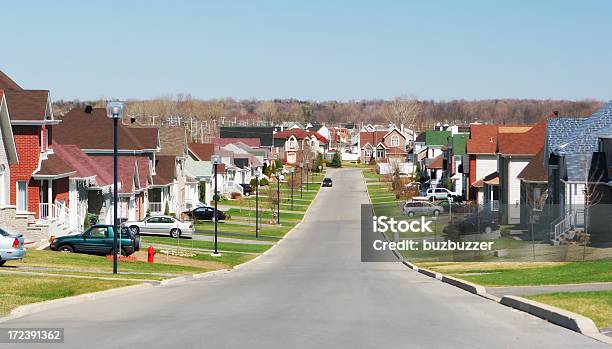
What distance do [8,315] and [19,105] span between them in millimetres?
31869

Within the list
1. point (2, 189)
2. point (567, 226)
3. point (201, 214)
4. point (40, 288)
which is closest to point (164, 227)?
point (201, 214)

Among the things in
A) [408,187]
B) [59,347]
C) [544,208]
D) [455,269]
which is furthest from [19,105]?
[408,187]

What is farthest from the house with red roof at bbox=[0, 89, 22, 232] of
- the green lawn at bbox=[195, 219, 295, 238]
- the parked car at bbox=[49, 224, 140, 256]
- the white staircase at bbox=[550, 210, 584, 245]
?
the green lawn at bbox=[195, 219, 295, 238]

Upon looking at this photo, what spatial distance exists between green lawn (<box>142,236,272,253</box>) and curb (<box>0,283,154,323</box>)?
95.6ft

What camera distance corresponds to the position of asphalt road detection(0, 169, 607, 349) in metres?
14.4

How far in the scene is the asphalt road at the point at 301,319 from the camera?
14.4 m

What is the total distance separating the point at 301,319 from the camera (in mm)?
17516

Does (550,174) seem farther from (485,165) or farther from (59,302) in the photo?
(59,302)

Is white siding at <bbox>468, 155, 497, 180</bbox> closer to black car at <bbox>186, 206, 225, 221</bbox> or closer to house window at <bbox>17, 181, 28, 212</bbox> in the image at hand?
black car at <bbox>186, 206, 225, 221</bbox>

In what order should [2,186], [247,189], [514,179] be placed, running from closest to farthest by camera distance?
[2,186]
[514,179]
[247,189]

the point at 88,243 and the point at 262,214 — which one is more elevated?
the point at 88,243

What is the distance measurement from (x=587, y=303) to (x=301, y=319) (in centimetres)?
569

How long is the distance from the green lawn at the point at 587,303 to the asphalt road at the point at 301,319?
800 millimetres

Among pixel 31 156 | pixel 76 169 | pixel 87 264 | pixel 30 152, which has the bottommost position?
pixel 87 264
